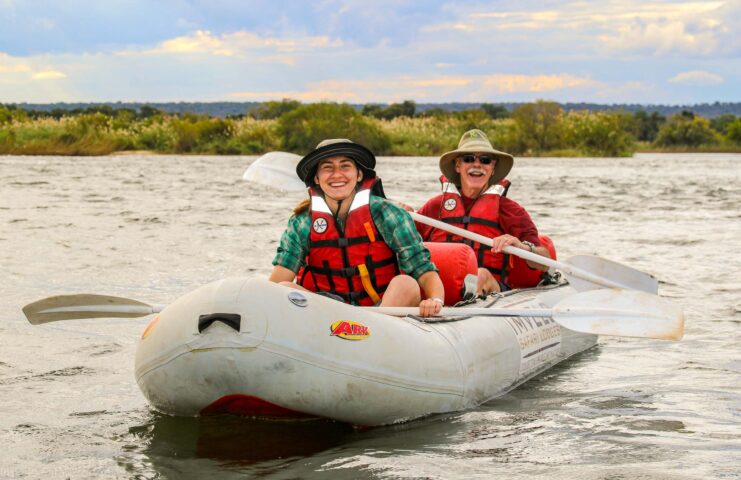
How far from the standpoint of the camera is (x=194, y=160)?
97.4 feet

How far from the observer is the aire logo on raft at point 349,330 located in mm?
3955

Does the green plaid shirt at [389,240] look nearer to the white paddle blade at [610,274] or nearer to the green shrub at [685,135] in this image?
the white paddle blade at [610,274]

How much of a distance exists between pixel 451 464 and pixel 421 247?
1162 millimetres

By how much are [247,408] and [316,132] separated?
94.0 ft

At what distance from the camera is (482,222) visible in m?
6.34

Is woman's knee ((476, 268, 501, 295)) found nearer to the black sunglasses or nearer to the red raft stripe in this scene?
the black sunglasses

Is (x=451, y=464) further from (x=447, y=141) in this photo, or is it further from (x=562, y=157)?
(x=562, y=157)

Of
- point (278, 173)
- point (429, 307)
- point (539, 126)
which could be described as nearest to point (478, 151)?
point (278, 173)

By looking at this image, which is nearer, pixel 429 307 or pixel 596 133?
pixel 429 307

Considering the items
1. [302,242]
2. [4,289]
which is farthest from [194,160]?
[302,242]

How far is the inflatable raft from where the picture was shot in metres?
3.81

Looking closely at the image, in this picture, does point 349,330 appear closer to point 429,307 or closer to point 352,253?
point 429,307

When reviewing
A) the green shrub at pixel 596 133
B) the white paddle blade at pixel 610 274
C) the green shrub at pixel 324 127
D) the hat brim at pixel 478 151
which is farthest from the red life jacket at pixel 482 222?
the green shrub at pixel 596 133

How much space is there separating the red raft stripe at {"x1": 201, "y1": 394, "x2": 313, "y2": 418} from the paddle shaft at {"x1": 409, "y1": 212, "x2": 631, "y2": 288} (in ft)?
7.14
